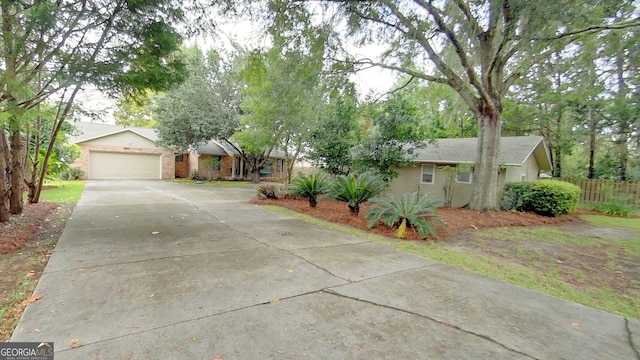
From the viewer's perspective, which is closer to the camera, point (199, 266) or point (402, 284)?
point (402, 284)

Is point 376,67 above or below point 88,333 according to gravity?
above

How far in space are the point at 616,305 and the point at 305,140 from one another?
434 inches

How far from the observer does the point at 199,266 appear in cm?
402

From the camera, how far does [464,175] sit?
1259cm

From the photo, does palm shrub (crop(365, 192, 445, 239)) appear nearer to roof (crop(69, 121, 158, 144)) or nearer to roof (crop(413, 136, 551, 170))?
roof (crop(413, 136, 551, 170))

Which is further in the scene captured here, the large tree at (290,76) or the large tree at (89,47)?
the large tree at (290,76)

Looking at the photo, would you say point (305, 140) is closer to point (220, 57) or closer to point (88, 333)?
point (220, 57)

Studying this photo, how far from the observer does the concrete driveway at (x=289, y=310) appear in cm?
232

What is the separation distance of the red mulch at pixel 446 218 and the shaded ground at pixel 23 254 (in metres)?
5.69

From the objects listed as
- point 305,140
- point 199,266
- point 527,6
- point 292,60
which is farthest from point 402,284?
point 305,140

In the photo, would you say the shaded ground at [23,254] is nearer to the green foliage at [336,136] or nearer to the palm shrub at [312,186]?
the palm shrub at [312,186]

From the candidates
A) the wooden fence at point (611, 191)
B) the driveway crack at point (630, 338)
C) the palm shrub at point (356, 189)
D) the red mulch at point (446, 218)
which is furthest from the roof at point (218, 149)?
the driveway crack at point (630, 338)

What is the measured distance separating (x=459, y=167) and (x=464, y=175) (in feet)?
2.75

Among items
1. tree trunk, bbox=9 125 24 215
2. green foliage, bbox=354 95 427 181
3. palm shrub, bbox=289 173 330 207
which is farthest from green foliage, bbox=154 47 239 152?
tree trunk, bbox=9 125 24 215
